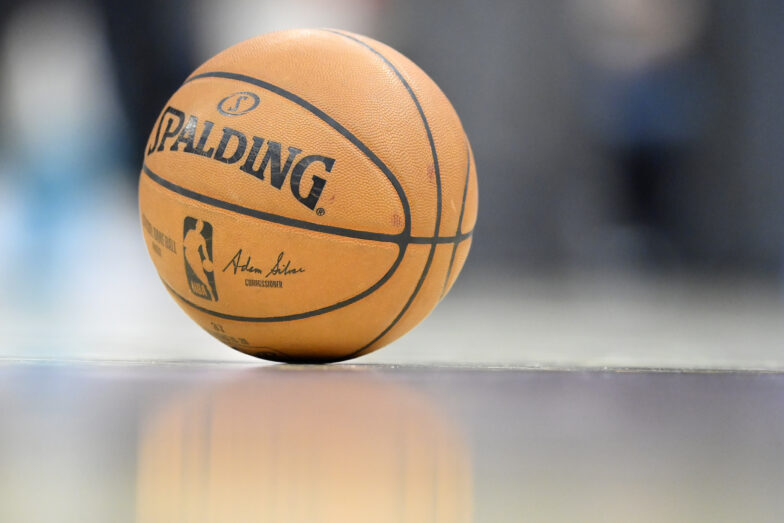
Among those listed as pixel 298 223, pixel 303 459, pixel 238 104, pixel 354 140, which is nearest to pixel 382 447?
pixel 303 459

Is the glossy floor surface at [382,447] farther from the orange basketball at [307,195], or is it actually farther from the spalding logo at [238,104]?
the spalding logo at [238,104]

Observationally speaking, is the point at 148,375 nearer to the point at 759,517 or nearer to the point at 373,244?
the point at 373,244

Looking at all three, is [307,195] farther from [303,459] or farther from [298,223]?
[303,459]

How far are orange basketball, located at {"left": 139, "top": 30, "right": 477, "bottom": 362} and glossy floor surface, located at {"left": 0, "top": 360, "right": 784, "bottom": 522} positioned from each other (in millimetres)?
164

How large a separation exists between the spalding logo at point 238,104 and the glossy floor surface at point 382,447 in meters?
0.63

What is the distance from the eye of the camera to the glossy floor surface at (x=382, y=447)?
1056 mm

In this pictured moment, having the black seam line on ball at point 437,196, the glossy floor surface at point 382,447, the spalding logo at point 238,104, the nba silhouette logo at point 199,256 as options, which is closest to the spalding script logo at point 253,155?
the spalding logo at point 238,104

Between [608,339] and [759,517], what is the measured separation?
2.01 m

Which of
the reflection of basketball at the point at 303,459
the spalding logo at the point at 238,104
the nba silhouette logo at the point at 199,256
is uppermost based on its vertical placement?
the spalding logo at the point at 238,104

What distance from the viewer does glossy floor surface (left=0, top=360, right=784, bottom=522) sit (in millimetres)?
1056

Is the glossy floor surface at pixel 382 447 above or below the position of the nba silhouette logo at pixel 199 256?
below

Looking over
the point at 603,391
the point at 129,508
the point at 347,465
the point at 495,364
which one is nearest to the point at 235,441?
the point at 347,465

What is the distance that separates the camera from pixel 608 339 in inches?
118

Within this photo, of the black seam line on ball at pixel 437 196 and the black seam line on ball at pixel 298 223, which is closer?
the black seam line on ball at pixel 298 223
